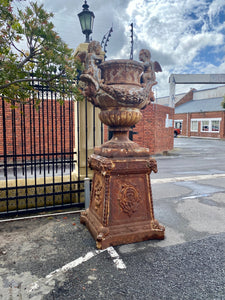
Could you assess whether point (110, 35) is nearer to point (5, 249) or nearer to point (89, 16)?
point (89, 16)

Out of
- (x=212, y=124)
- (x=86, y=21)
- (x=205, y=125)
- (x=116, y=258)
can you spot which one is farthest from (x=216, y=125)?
(x=116, y=258)

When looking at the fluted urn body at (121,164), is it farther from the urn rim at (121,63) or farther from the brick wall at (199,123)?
the brick wall at (199,123)

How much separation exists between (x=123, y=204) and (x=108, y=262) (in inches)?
28.8

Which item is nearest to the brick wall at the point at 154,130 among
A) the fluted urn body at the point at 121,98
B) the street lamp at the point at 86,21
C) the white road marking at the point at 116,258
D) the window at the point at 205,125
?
the street lamp at the point at 86,21

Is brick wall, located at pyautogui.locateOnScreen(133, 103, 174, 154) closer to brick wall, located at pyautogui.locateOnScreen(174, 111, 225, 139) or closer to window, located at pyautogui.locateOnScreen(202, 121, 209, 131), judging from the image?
brick wall, located at pyautogui.locateOnScreen(174, 111, 225, 139)

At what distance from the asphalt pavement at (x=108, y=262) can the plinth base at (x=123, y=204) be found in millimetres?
141

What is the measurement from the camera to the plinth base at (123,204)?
2.80m

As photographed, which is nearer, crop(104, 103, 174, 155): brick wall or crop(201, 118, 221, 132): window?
crop(104, 103, 174, 155): brick wall

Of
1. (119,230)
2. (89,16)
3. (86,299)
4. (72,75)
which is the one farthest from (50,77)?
(89,16)

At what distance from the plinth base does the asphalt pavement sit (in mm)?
141

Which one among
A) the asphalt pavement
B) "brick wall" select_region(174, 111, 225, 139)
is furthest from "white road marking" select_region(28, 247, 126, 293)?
"brick wall" select_region(174, 111, 225, 139)

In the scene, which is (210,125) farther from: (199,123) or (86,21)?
(86,21)

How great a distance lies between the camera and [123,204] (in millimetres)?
2896

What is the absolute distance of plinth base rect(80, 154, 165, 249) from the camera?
9.18 ft
